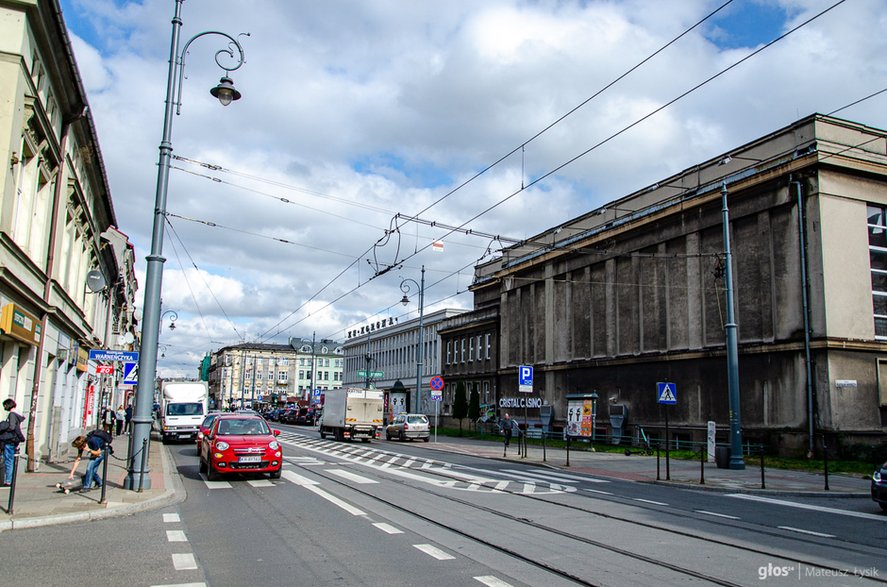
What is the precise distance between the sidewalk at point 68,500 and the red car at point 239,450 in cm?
103

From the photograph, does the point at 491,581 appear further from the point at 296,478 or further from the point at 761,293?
the point at 761,293

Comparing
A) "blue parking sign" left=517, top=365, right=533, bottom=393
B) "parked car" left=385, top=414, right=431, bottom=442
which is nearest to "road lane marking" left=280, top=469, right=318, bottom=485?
"blue parking sign" left=517, top=365, right=533, bottom=393

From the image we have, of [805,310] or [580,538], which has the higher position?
[805,310]

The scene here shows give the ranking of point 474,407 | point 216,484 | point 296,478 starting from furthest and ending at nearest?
1. point 474,407
2. point 296,478
3. point 216,484

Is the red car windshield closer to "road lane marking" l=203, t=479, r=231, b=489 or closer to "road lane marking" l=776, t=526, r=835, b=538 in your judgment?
"road lane marking" l=203, t=479, r=231, b=489

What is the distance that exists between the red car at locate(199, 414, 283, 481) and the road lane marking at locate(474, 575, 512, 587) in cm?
1044

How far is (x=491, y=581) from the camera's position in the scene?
7148mm

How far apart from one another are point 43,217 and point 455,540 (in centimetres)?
1450

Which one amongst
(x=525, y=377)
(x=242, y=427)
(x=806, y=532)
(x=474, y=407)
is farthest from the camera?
(x=474, y=407)

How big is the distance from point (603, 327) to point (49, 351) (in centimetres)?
2812

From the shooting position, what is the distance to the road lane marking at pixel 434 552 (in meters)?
8.25

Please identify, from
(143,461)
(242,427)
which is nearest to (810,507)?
(242,427)

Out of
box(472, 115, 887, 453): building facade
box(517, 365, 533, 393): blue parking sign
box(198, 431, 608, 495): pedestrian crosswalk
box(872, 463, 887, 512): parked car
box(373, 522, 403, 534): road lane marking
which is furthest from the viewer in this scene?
box(517, 365, 533, 393): blue parking sign

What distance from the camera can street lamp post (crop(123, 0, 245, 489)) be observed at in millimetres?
13945
